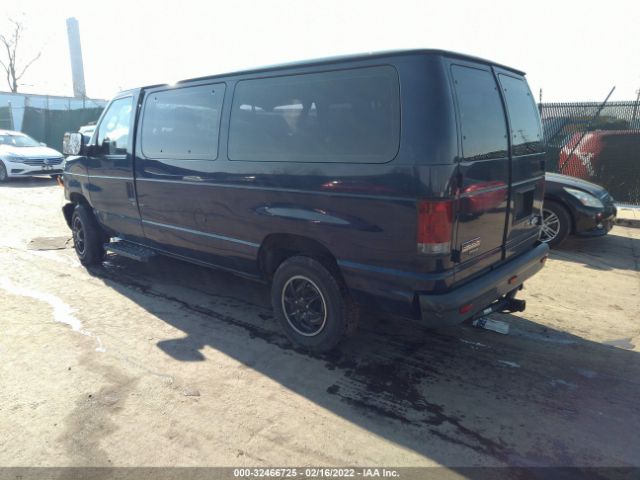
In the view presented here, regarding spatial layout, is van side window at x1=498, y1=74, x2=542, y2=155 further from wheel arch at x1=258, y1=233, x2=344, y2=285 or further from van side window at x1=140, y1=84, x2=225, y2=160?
van side window at x1=140, y1=84, x2=225, y2=160

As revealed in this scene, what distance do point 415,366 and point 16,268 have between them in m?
5.33

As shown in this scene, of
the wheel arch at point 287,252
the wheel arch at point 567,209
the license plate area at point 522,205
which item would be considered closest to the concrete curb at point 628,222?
the wheel arch at point 567,209

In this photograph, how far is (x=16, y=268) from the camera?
232 inches

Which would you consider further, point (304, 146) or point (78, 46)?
point (78, 46)

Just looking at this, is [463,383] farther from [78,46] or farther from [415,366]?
[78,46]

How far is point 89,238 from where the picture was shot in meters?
5.91

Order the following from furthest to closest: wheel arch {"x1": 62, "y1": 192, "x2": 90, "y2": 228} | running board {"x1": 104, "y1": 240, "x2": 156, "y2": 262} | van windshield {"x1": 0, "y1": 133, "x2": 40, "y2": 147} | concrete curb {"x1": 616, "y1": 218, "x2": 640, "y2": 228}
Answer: van windshield {"x1": 0, "y1": 133, "x2": 40, "y2": 147} < concrete curb {"x1": 616, "y1": 218, "x2": 640, "y2": 228} < wheel arch {"x1": 62, "y1": 192, "x2": 90, "y2": 228} < running board {"x1": 104, "y1": 240, "x2": 156, "y2": 262}

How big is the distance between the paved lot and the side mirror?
171cm

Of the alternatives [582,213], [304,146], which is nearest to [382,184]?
[304,146]

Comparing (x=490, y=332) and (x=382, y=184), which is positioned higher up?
(x=382, y=184)

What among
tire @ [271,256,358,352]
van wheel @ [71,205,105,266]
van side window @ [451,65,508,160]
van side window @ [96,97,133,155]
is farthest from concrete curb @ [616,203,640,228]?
van wheel @ [71,205,105,266]

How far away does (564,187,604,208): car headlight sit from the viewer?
6509 millimetres

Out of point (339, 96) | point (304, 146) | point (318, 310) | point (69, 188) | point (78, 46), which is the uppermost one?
point (78, 46)

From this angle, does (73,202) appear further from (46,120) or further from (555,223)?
(46,120)
